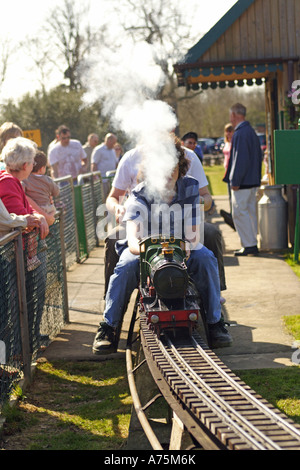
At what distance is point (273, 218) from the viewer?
12.1 meters

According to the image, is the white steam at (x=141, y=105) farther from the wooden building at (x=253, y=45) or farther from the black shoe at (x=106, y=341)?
the wooden building at (x=253, y=45)

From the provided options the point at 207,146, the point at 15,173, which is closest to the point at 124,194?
the point at 15,173

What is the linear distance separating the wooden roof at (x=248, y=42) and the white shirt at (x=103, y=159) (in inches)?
201

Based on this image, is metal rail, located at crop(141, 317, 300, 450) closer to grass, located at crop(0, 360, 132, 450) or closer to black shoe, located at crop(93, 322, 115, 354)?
grass, located at crop(0, 360, 132, 450)

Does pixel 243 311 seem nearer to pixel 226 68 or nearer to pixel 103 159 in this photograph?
pixel 226 68

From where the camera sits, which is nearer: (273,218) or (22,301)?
(22,301)

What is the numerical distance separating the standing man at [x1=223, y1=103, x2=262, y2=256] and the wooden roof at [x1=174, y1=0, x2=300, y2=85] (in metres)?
0.74

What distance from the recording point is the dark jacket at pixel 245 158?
11.8 m

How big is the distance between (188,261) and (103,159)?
36.1ft

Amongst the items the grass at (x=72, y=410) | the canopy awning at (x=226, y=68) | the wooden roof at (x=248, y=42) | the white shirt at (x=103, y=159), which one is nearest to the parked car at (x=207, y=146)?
the white shirt at (x=103, y=159)

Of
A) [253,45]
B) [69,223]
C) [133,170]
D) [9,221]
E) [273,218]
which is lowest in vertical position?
[273,218]

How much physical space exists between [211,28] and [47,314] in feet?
21.1

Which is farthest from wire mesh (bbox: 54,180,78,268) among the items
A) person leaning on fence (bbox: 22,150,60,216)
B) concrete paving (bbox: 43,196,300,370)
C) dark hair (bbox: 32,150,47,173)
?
dark hair (bbox: 32,150,47,173)
